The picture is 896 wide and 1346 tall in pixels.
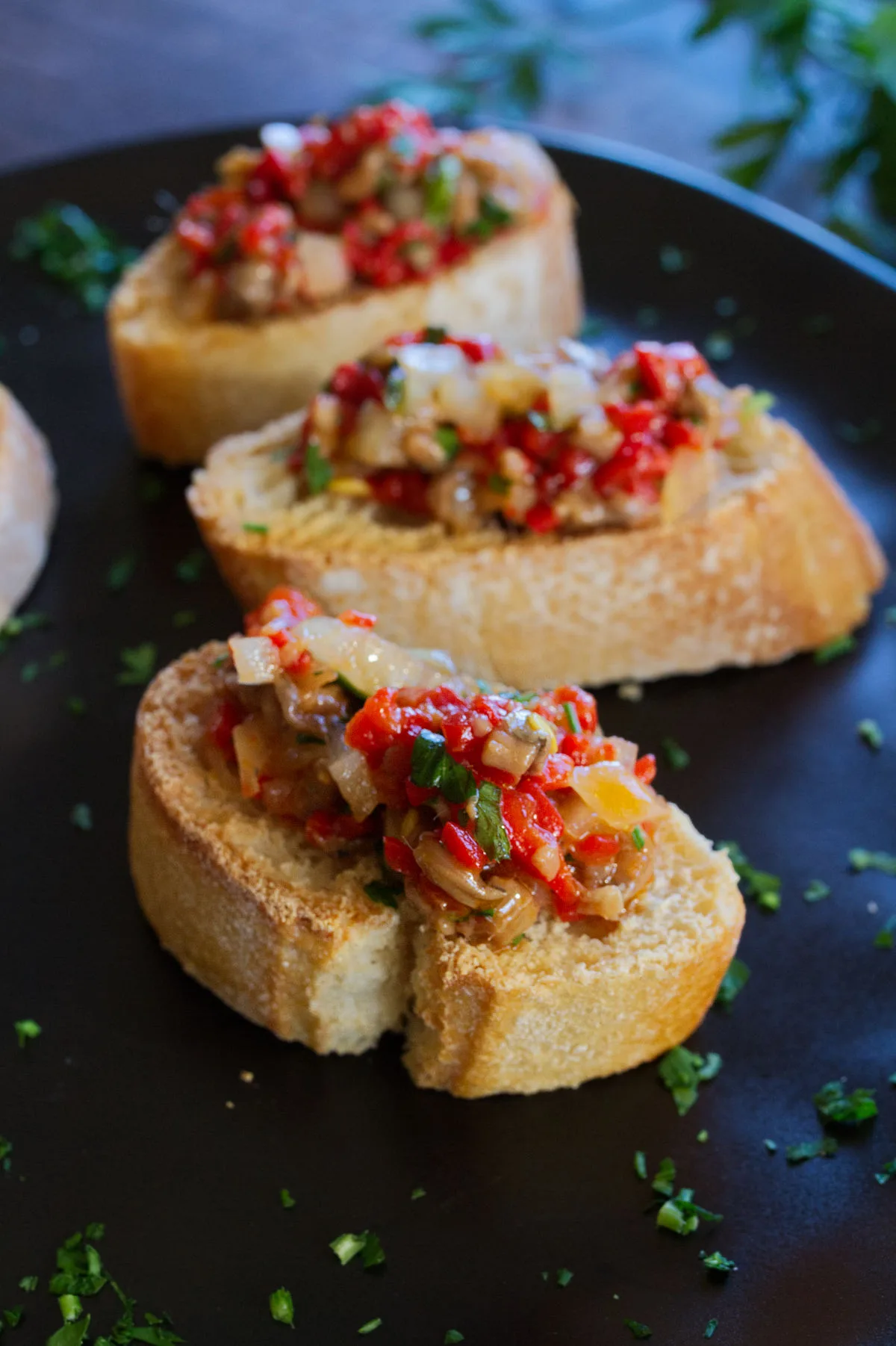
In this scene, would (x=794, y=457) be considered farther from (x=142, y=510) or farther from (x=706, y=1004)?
(x=142, y=510)

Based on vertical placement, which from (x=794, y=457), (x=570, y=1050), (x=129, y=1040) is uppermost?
(x=794, y=457)

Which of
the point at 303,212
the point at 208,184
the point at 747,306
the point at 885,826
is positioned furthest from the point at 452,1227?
the point at 208,184

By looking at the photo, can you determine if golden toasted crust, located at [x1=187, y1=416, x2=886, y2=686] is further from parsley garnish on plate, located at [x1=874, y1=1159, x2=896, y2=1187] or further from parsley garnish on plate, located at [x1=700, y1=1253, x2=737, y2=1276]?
parsley garnish on plate, located at [x1=700, y1=1253, x2=737, y2=1276]

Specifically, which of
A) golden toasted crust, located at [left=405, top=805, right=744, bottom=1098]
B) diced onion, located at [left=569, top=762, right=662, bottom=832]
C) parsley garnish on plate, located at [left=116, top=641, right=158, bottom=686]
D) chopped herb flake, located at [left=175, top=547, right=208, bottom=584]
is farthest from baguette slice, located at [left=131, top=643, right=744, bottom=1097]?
chopped herb flake, located at [left=175, top=547, right=208, bottom=584]

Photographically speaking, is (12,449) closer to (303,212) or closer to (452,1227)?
(303,212)

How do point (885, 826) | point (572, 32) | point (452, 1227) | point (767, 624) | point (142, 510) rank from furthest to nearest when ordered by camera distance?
point (572, 32) < point (142, 510) < point (767, 624) < point (885, 826) < point (452, 1227)

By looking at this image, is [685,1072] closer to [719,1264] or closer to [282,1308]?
[719,1264]

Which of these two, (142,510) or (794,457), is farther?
(142,510)

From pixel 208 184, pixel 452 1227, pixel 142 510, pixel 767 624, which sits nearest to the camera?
pixel 452 1227

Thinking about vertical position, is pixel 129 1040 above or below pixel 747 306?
below
